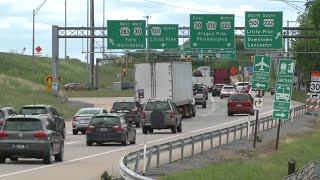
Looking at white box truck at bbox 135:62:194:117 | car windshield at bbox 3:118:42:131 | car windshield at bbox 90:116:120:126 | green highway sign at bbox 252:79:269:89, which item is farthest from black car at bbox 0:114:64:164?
white box truck at bbox 135:62:194:117

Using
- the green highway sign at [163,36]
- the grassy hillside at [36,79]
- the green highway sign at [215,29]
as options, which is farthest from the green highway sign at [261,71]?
the grassy hillside at [36,79]

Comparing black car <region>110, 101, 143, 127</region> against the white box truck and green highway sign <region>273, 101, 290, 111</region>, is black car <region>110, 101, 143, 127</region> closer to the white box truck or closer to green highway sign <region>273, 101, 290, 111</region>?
the white box truck

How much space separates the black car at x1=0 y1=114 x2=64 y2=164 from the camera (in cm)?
2422

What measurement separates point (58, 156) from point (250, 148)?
8798 mm

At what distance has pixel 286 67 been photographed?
30719mm

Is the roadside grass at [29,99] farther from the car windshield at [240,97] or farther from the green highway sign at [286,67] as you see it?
the green highway sign at [286,67]

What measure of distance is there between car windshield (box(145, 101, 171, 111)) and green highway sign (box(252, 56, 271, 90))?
11.4 meters

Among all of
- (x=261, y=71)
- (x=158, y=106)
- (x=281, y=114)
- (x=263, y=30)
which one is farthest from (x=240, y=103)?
(x=281, y=114)

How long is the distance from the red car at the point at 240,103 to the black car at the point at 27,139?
37.7 meters

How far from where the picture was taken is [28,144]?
2420 centimetres

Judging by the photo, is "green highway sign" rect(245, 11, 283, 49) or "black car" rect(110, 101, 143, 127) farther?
"green highway sign" rect(245, 11, 283, 49)

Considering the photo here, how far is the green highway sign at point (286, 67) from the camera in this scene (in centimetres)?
3041

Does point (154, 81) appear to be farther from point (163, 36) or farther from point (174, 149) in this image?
point (174, 149)

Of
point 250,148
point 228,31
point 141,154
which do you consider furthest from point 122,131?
point 228,31
